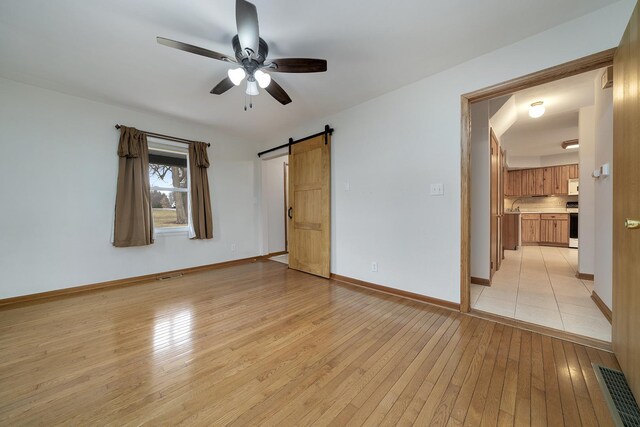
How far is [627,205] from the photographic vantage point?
1.36 meters

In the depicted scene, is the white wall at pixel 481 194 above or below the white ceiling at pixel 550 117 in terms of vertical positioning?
below

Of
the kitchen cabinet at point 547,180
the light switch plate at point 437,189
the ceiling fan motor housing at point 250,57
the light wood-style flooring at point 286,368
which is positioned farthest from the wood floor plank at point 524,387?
the kitchen cabinet at point 547,180

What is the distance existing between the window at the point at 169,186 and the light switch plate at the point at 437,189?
383 centimetres

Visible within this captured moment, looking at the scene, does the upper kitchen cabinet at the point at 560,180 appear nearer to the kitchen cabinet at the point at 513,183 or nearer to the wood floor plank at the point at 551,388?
the kitchen cabinet at the point at 513,183

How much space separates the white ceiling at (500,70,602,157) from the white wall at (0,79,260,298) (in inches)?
212

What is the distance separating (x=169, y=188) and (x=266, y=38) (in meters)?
A: 3.02

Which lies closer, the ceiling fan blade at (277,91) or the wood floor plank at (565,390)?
the wood floor plank at (565,390)

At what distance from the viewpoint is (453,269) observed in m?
2.39

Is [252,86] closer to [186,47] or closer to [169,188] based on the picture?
[186,47]

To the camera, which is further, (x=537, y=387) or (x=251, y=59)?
(x=251, y=59)

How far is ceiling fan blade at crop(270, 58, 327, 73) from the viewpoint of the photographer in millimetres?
1886

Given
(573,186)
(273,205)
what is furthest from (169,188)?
(573,186)

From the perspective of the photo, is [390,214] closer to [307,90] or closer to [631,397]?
[307,90]

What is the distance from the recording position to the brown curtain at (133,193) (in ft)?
10.7
